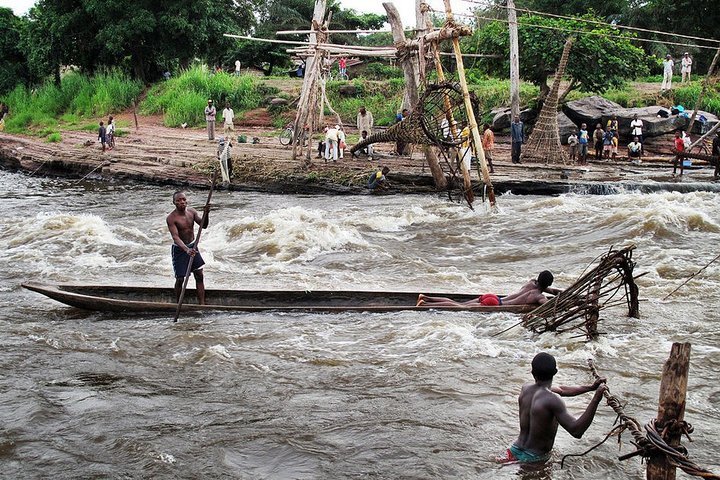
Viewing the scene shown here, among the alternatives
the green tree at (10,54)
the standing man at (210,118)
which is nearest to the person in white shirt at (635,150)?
the standing man at (210,118)

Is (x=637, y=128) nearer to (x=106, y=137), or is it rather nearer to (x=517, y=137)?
(x=517, y=137)

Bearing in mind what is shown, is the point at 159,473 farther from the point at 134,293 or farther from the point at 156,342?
the point at 134,293

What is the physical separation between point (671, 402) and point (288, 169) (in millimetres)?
16698

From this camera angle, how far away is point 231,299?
9734mm

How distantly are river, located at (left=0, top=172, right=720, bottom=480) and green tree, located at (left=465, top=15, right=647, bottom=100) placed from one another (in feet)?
27.9

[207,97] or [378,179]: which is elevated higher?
[207,97]

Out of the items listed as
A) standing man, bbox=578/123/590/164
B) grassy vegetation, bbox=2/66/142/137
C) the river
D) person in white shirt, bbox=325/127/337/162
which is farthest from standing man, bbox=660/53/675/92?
grassy vegetation, bbox=2/66/142/137

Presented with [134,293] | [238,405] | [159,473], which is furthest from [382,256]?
[159,473]

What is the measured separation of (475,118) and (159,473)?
424 inches

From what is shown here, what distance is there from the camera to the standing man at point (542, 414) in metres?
5.09

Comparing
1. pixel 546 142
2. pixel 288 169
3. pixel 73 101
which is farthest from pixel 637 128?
pixel 73 101

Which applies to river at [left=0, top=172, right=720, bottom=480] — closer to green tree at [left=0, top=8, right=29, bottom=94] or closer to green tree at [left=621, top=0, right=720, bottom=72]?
green tree at [left=621, top=0, right=720, bottom=72]

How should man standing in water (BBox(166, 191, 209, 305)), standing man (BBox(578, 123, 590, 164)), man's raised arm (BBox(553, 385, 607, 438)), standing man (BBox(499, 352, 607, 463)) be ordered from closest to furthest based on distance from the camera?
man's raised arm (BBox(553, 385, 607, 438)) < standing man (BBox(499, 352, 607, 463)) < man standing in water (BBox(166, 191, 209, 305)) < standing man (BBox(578, 123, 590, 164))

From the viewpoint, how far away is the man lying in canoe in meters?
8.61
